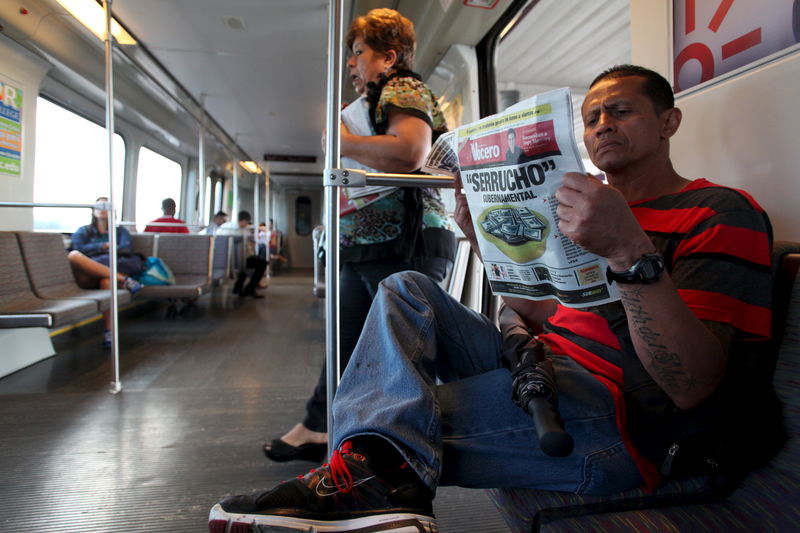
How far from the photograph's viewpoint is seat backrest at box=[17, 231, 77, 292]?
9.74ft

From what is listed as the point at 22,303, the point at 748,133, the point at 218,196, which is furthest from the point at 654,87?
the point at 218,196

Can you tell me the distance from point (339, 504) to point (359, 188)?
2.90 feet

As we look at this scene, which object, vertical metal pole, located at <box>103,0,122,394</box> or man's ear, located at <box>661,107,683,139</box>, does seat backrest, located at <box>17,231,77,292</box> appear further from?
man's ear, located at <box>661,107,683,139</box>

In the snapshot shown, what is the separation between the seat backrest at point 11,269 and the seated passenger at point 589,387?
9.68 ft

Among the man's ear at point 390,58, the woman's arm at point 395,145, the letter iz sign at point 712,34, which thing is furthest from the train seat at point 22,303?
the letter iz sign at point 712,34

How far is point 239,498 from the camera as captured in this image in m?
0.71

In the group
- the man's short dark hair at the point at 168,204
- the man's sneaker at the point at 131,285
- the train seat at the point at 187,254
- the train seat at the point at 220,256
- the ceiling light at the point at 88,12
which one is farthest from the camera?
the train seat at the point at 220,256

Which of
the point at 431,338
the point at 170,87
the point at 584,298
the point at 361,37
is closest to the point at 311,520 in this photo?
the point at 431,338

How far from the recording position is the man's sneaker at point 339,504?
2.24ft

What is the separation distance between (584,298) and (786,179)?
63 cm

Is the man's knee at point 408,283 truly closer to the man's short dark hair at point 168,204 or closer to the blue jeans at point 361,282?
the blue jeans at point 361,282

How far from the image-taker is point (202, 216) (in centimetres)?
673

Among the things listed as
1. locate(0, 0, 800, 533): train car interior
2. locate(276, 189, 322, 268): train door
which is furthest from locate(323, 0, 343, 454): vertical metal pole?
locate(276, 189, 322, 268): train door

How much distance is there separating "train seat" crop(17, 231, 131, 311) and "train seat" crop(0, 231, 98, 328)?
0.19ft
